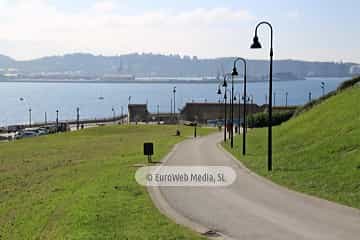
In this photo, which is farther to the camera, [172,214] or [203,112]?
[203,112]

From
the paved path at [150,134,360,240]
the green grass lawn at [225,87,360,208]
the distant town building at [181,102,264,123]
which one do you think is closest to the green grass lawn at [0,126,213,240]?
the paved path at [150,134,360,240]

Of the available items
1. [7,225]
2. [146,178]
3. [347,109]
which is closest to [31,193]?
[146,178]

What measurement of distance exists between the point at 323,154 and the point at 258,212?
8993 millimetres

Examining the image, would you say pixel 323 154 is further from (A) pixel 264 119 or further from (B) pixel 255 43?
(A) pixel 264 119

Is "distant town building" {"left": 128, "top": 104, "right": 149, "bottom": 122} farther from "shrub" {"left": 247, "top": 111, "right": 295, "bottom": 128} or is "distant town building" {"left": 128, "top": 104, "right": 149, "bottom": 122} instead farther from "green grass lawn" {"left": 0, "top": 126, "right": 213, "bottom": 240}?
"green grass lawn" {"left": 0, "top": 126, "right": 213, "bottom": 240}

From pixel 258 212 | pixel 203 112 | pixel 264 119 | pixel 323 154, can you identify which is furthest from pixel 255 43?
pixel 203 112

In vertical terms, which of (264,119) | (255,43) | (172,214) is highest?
(255,43)

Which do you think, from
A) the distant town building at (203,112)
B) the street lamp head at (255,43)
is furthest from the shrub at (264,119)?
the distant town building at (203,112)

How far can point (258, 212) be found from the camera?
15.2 meters

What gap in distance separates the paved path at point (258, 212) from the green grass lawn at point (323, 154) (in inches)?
31.9

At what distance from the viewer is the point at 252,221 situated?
14.1 meters

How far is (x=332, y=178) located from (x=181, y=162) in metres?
13.0

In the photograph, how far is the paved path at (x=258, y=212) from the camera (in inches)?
502

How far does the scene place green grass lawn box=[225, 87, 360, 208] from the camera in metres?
18.0
